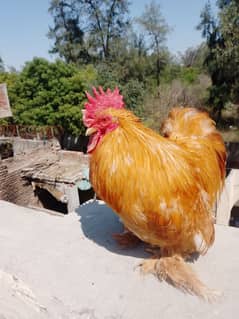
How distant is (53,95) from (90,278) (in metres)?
10.6

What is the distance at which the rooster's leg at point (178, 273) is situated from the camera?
4.39 ft

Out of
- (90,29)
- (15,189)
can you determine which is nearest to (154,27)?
(90,29)

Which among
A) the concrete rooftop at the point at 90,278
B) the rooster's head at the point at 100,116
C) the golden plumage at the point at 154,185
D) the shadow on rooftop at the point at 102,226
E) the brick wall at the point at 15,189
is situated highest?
the rooster's head at the point at 100,116

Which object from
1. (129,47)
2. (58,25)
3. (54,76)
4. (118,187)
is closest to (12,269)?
(118,187)

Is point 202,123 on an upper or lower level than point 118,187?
upper

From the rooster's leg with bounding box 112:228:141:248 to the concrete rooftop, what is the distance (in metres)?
0.05

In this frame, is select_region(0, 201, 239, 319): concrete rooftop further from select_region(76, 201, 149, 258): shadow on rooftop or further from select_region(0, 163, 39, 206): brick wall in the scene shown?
select_region(0, 163, 39, 206): brick wall

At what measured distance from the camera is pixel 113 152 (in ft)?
4.74

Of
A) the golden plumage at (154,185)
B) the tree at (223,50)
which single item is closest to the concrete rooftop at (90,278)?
the golden plumage at (154,185)

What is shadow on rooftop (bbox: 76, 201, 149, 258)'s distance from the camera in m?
1.80

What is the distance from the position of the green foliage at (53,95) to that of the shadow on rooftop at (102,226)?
8.79 metres

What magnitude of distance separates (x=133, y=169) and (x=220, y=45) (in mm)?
10526

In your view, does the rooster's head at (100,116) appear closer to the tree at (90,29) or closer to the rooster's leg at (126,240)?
the rooster's leg at (126,240)

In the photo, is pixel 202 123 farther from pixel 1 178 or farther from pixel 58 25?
pixel 58 25
